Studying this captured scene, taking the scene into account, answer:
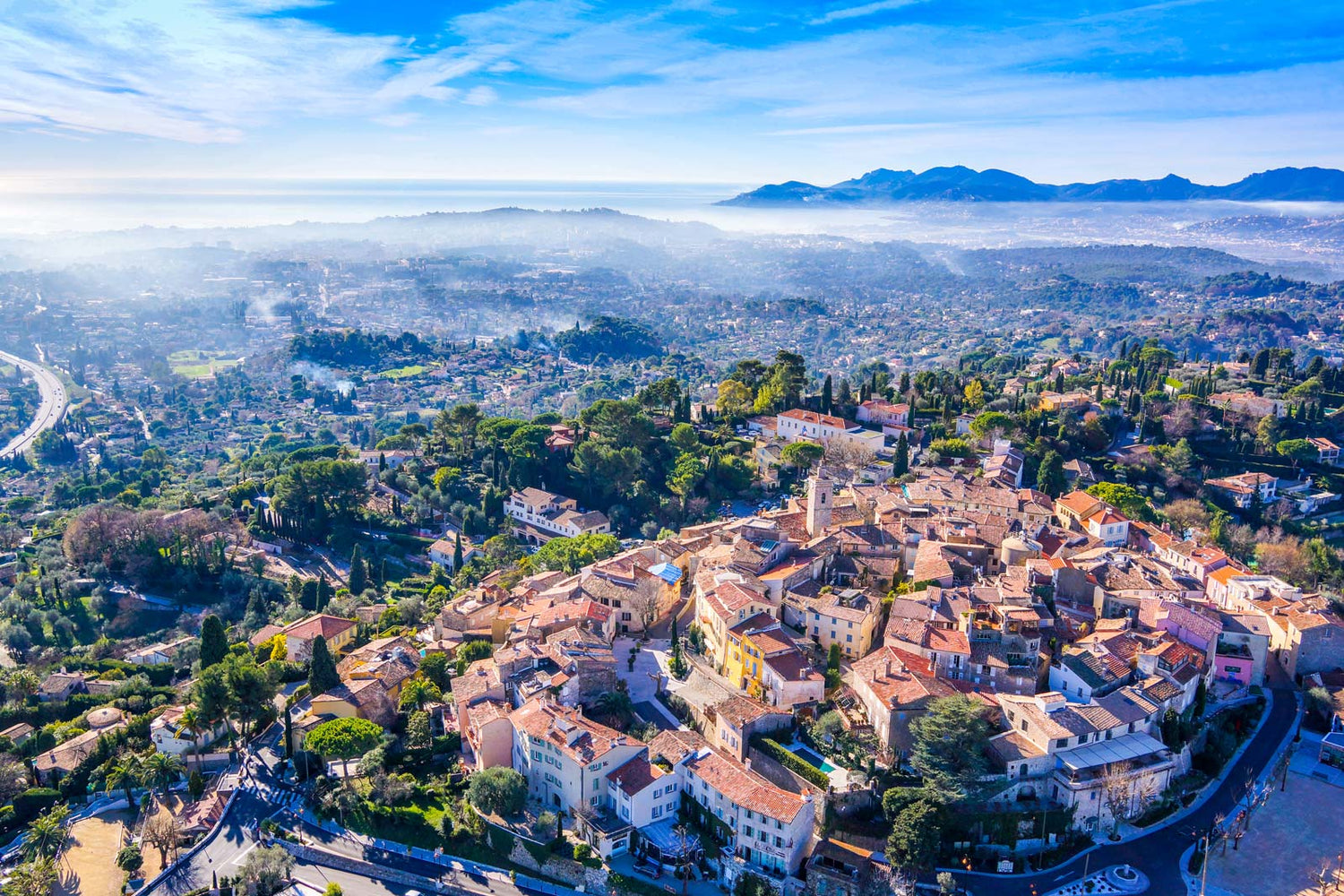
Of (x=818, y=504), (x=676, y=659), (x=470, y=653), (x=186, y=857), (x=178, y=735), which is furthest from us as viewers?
(x=818, y=504)

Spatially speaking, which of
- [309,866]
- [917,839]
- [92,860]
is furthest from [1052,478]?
[92,860]

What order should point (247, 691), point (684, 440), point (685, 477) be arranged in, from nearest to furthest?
1. point (247, 691)
2. point (685, 477)
3. point (684, 440)

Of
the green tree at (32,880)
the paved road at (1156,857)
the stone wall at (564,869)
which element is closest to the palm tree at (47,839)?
the green tree at (32,880)

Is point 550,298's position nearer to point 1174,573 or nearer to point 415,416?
point 415,416

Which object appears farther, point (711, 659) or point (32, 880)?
point (711, 659)

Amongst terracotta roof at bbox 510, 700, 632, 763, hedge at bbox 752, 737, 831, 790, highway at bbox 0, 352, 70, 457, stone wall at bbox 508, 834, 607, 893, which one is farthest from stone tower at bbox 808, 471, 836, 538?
highway at bbox 0, 352, 70, 457

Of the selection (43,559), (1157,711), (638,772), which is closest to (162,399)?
(43,559)

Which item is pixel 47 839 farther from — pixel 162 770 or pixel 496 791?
pixel 496 791

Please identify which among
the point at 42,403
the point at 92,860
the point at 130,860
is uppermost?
the point at 130,860

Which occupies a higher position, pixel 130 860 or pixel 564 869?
pixel 564 869

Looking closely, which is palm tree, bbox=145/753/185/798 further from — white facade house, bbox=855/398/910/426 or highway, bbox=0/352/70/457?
highway, bbox=0/352/70/457
